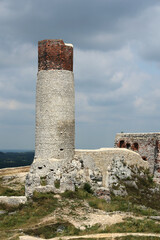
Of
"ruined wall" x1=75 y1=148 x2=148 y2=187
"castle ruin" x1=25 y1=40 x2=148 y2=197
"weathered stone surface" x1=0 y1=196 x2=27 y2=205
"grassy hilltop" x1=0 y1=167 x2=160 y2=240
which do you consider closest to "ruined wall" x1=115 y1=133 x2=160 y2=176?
"ruined wall" x1=75 y1=148 x2=148 y2=187

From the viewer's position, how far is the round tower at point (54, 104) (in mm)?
28938

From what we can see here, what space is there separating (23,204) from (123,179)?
11.7 metres

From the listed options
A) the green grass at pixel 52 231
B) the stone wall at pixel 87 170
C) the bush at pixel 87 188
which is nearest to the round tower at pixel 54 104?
the stone wall at pixel 87 170

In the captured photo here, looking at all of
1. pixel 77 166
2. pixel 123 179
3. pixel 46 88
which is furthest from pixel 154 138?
pixel 46 88

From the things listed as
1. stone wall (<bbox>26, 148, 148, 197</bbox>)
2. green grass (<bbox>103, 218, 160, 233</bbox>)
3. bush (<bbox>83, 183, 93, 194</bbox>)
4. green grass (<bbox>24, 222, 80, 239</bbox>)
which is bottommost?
green grass (<bbox>24, 222, 80, 239</bbox>)

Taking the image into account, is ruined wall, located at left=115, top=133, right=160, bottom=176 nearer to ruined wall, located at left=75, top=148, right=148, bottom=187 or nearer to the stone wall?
the stone wall

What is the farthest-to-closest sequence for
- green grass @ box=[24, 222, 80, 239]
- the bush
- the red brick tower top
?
the red brick tower top, the bush, green grass @ box=[24, 222, 80, 239]

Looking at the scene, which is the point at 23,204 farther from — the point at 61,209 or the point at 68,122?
the point at 68,122

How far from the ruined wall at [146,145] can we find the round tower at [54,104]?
10544mm

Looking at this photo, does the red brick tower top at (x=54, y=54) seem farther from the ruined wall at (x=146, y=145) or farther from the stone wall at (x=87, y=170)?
the ruined wall at (x=146, y=145)

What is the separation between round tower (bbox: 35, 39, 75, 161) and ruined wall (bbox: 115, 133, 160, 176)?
1054cm

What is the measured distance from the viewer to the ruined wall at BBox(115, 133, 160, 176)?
115 ft

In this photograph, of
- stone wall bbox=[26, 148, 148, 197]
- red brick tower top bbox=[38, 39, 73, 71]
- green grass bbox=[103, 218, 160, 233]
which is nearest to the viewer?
green grass bbox=[103, 218, 160, 233]

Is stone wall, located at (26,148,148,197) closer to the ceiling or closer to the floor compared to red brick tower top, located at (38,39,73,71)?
closer to the floor
